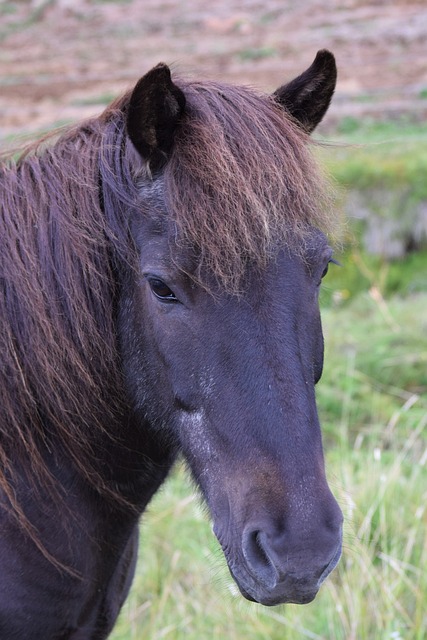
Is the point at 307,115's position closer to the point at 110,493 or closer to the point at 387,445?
the point at 110,493

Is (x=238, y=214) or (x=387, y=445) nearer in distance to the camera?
(x=238, y=214)

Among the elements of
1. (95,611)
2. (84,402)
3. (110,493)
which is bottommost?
(95,611)

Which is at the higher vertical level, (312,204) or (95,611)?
(312,204)

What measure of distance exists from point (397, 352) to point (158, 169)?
425 centimetres

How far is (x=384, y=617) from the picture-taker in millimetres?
3355

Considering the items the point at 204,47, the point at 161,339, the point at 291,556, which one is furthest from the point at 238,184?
the point at 204,47

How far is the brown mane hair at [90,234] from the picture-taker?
191 centimetres

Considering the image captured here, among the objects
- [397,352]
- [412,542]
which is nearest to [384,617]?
[412,542]

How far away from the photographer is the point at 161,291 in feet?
6.11

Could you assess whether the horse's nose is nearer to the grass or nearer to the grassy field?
the grassy field

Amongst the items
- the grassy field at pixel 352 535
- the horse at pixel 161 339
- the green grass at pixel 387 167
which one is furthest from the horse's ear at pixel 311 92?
the green grass at pixel 387 167

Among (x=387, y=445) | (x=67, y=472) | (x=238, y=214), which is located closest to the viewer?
(x=238, y=214)

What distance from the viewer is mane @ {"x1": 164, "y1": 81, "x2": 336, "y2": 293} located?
1.82m

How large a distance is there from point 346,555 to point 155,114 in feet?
8.85
